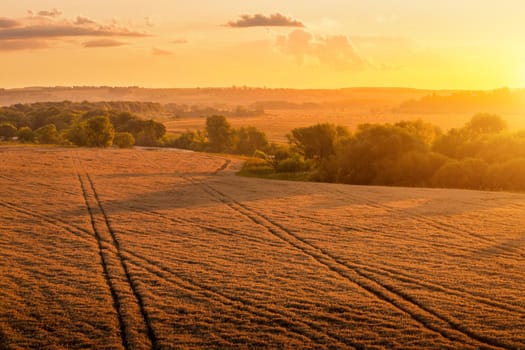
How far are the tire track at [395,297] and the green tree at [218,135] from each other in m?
70.4

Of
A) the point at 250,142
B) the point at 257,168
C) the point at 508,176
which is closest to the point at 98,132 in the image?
the point at 250,142

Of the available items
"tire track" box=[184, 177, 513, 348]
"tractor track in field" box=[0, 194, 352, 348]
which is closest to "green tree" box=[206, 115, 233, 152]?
"tire track" box=[184, 177, 513, 348]

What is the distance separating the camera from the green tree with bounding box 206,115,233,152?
301 ft

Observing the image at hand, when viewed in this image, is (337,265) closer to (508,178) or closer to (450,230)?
(450,230)

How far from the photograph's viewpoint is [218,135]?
9206 centimetres

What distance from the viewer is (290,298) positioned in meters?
13.8

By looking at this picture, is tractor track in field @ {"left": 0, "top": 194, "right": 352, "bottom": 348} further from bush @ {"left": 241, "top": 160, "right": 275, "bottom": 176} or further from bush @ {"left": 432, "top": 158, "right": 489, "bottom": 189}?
bush @ {"left": 241, "top": 160, "right": 275, "bottom": 176}

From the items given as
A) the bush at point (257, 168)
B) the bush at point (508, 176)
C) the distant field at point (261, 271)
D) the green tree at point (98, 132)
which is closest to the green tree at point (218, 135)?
the green tree at point (98, 132)

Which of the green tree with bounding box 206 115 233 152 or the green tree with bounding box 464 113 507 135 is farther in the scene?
the green tree with bounding box 206 115 233 152

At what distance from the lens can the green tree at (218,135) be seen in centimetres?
9181

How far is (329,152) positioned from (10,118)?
7207 centimetres

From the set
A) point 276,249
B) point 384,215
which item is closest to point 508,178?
point 384,215

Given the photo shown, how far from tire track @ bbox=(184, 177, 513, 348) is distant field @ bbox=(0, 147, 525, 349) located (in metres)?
0.04

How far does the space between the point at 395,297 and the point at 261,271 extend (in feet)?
12.3
